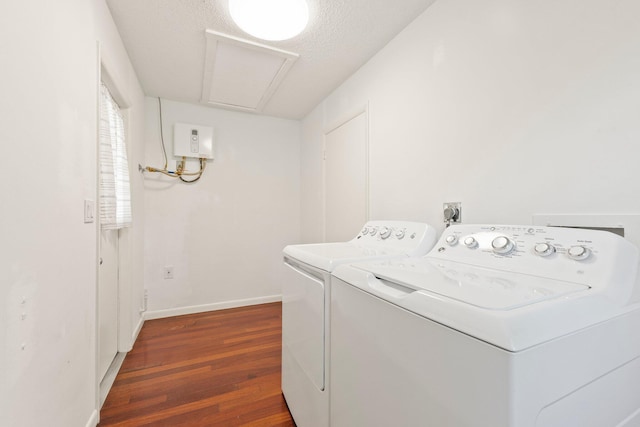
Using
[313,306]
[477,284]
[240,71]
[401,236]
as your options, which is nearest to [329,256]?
[313,306]

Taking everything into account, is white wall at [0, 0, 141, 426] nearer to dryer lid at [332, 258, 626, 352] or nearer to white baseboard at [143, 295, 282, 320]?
dryer lid at [332, 258, 626, 352]

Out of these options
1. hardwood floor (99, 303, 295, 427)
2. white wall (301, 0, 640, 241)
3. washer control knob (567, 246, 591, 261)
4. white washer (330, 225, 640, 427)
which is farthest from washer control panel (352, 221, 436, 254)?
hardwood floor (99, 303, 295, 427)

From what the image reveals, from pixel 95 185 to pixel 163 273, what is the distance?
1.67 meters

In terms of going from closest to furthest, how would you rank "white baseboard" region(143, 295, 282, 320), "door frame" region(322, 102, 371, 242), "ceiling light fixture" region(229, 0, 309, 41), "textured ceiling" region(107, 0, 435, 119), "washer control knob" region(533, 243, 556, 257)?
"washer control knob" region(533, 243, 556, 257), "ceiling light fixture" region(229, 0, 309, 41), "textured ceiling" region(107, 0, 435, 119), "door frame" region(322, 102, 371, 242), "white baseboard" region(143, 295, 282, 320)

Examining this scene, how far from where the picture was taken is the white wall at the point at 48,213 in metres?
0.74

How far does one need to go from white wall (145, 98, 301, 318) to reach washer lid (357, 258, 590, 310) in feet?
7.98

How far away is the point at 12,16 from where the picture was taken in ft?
2.45

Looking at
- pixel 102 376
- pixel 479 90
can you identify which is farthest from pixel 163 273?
pixel 479 90

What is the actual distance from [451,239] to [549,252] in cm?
34

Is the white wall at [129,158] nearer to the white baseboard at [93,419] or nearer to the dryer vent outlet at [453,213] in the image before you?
the white baseboard at [93,419]

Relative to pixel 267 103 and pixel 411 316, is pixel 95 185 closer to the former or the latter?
pixel 411 316

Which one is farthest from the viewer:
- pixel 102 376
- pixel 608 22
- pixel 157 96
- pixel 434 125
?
pixel 157 96

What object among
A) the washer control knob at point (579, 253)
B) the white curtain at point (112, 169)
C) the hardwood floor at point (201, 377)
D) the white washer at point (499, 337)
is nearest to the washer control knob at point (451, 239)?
the white washer at point (499, 337)

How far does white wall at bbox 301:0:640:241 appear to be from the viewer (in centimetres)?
87
